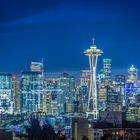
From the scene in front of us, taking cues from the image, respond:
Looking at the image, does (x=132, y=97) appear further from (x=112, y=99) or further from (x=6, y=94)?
(x=6, y=94)

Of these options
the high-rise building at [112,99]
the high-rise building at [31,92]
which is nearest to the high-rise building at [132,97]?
the high-rise building at [112,99]

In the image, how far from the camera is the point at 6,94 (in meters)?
31.8

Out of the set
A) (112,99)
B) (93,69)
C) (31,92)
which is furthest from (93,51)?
(31,92)

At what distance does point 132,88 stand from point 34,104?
547 centimetres

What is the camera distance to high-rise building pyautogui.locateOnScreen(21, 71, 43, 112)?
32250 millimetres

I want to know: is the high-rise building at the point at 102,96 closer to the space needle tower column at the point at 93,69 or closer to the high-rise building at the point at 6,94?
the space needle tower column at the point at 93,69

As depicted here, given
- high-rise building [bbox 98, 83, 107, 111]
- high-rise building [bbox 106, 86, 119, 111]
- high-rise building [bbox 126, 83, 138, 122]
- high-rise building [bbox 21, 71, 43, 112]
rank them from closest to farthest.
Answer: high-rise building [bbox 126, 83, 138, 122]
high-rise building [bbox 106, 86, 119, 111]
high-rise building [bbox 98, 83, 107, 111]
high-rise building [bbox 21, 71, 43, 112]

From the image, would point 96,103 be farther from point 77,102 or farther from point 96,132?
point 96,132

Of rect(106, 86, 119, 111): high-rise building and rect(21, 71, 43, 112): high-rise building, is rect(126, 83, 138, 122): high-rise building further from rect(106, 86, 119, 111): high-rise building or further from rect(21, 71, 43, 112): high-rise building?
rect(21, 71, 43, 112): high-rise building

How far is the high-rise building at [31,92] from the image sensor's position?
3225 centimetres

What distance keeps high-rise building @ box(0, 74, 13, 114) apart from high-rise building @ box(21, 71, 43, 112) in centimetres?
75

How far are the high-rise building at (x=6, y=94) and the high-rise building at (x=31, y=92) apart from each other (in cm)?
75

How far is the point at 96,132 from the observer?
1466 cm

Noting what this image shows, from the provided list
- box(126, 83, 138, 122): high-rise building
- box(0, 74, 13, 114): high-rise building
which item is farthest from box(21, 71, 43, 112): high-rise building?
box(126, 83, 138, 122): high-rise building
